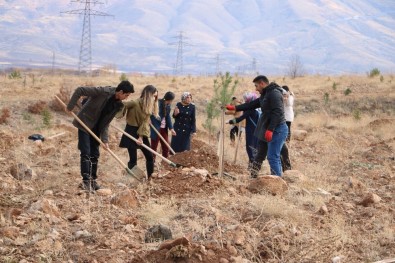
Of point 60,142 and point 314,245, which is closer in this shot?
point 314,245

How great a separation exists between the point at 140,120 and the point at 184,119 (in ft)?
5.62

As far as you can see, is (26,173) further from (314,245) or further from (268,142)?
(314,245)

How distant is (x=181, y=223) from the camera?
600 centimetres

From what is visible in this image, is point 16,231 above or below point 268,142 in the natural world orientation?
below

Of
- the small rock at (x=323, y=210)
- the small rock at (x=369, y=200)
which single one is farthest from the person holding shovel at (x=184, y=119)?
the small rock at (x=323, y=210)

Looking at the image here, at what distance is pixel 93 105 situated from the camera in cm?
714

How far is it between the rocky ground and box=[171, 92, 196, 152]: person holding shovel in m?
0.53

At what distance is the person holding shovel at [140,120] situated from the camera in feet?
25.9

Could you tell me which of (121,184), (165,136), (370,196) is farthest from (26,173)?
(370,196)

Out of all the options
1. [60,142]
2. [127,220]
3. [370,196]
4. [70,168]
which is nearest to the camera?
[127,220]

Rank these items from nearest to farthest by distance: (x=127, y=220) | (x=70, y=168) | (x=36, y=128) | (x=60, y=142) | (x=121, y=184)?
(x=127, y=220) → (x=121, y=184) → (x=70, y=168) → (x=60, y=142) → (x=36, y=128)

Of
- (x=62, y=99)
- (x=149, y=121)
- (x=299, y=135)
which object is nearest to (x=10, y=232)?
(x=149, y=121)

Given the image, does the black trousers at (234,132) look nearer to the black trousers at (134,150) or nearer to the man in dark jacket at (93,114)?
the black trousers at (134,150)

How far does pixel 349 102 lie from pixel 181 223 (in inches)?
714
